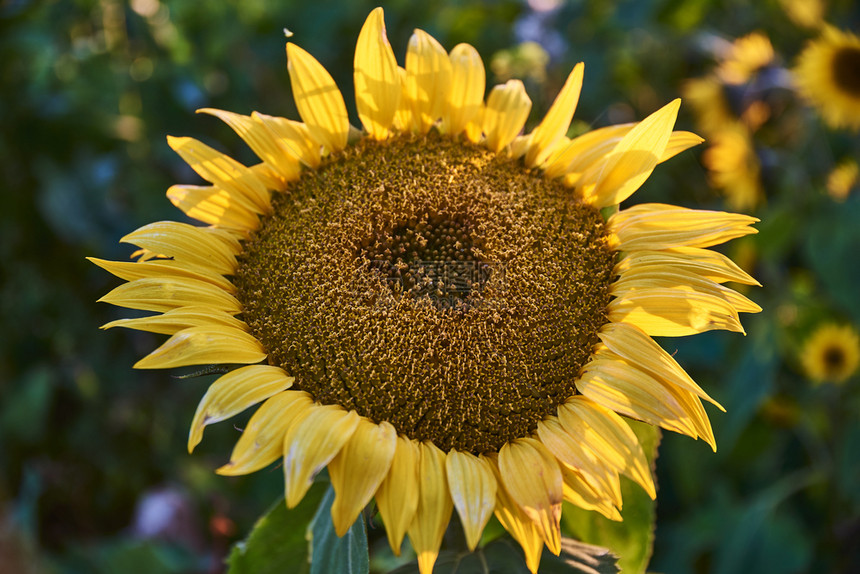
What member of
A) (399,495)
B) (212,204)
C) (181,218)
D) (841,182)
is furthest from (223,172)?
(841,182)

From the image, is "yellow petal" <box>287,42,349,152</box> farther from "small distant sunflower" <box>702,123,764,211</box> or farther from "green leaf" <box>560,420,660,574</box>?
"small distant sunflower" <box>702,123,764,211</box>

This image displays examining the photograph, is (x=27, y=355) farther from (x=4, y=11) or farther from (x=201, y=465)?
(x=4, y=11)

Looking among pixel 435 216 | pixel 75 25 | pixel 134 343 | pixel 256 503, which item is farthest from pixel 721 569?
pixel 75 25

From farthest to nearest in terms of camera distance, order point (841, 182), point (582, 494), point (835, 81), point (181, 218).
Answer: point (835, 81) → point (841, 182) → point (181, 218) → point (582, 494)

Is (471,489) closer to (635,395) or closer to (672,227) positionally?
(635,395)

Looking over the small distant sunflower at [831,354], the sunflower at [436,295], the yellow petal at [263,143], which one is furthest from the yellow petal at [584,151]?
the small distant sunflower at [831,354]

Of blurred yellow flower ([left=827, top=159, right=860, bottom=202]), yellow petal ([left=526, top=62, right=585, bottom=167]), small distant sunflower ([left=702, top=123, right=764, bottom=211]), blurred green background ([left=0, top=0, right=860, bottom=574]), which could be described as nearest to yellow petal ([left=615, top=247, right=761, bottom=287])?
yellow petal ([left=526, top=62, right=585, bottom=167])

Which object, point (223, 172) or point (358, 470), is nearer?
point (358, 470)
